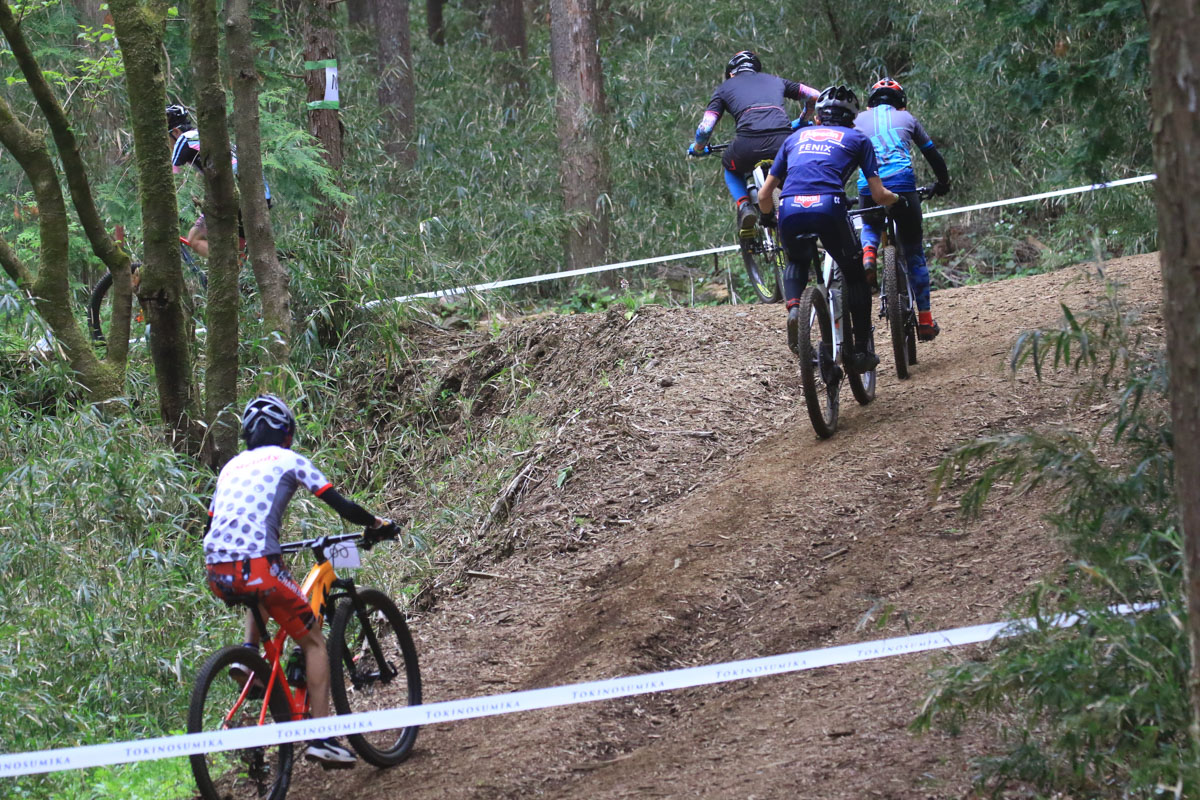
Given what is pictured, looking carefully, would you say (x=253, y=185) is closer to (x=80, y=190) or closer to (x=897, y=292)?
(x=80, y=190)

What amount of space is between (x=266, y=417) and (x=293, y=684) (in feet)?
3.76

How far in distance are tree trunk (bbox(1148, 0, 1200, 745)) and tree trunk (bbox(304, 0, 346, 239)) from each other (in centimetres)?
941

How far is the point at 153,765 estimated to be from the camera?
5.84 metres

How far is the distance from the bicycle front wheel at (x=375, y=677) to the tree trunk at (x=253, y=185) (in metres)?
3.92

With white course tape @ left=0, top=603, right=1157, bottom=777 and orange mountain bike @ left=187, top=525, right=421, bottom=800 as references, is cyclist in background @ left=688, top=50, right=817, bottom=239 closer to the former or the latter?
orange mountain bike @ left=187, top=525, right=421, bottom=800

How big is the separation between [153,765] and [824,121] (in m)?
5.24

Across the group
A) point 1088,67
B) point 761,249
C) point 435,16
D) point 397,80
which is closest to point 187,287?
point 761,249

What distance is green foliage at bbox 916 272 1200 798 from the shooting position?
361cm

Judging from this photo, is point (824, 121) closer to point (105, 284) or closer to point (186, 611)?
point (186, 611)

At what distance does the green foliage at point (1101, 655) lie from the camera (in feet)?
11.8

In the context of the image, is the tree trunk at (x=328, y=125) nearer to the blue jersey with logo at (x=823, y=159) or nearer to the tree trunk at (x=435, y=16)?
the blue jersey with logo at (x=823, y=159)

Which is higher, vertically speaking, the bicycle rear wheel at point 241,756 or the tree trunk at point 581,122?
the tree trunk at point 581,122

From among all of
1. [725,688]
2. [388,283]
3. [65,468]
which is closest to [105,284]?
[388,283]

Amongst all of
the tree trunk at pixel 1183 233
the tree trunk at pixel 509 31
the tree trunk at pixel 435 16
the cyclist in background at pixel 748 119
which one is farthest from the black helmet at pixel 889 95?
the tree trunk at pixel 435 16
